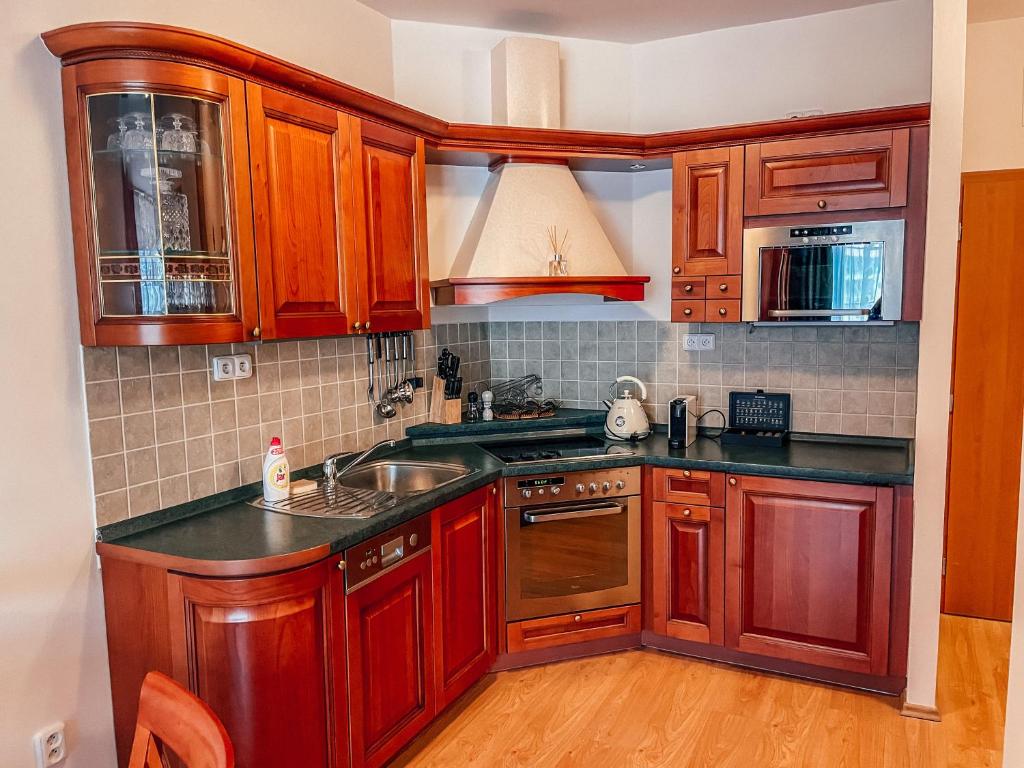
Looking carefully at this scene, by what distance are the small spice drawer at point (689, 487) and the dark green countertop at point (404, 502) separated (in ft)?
0.11

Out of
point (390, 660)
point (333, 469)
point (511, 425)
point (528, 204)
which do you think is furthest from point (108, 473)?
point (528, 204)

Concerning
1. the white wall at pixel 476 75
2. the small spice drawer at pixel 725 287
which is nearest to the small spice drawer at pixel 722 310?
the small spice drawer at pixel 725 287

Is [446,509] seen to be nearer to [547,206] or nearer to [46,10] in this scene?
[547,206]

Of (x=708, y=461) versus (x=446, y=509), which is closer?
(x=446, y=509)

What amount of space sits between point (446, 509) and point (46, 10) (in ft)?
5.97

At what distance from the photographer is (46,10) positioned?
1.87 metres

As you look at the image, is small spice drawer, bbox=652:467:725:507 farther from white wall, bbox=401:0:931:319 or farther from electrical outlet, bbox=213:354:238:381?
electrical outlet, bbox=213:354:238:381

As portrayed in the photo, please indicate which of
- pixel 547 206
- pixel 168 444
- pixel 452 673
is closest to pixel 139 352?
pixel 168 444

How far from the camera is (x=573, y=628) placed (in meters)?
3.10

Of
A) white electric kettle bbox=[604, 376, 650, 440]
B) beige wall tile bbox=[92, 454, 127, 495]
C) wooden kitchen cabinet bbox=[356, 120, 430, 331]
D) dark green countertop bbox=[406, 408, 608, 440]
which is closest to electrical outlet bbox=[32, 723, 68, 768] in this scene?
beige wall tile bbox=[92, 454, 127, 495]

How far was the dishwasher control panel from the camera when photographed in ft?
7.05

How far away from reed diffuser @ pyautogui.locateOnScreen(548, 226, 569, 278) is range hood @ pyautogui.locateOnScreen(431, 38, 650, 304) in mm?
12

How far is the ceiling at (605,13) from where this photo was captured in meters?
3.03

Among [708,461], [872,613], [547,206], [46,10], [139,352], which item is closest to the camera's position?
[46,10]
